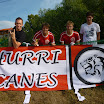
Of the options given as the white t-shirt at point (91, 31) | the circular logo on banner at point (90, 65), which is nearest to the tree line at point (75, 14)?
the white t-shirt at point (91, 31)

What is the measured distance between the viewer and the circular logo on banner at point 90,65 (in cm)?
363

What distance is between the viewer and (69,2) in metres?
26.7

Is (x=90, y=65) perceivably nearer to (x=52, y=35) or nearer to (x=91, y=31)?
(x=91, y=31)

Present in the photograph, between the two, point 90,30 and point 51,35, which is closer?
point 51,35

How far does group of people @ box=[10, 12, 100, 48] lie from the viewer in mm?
3737

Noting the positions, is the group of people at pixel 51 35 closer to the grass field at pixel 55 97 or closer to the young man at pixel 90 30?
the young man at pixel 90 30

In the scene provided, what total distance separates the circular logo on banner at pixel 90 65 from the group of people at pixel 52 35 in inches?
21.2

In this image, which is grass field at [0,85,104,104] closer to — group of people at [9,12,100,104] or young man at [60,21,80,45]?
group of people at [9,12,100,104]

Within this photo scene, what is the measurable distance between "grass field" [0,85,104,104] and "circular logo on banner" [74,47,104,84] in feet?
1.21

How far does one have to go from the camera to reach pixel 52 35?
4.20 m

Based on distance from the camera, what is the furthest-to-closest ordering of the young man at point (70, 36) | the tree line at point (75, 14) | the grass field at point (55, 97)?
the tree line at point (75, 14) → the young man at point (70, 36) → the grass field at point (55, 97)

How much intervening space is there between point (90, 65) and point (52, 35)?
1619 millimetres

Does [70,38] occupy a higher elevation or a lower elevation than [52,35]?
lower

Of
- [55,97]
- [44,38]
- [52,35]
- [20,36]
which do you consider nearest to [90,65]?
[55,97]
